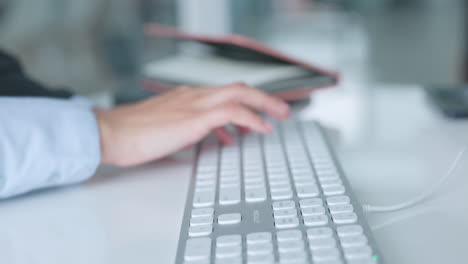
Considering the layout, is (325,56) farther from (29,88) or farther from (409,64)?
(29,88)

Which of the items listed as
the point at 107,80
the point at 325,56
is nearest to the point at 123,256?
the point at 107,80

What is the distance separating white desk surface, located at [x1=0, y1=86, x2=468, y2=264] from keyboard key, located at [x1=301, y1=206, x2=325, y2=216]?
0.17 feet

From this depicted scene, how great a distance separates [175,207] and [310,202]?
0.14 m

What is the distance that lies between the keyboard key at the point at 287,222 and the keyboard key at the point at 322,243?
3 cm

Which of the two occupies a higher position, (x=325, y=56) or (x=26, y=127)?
(x=26, y=127)

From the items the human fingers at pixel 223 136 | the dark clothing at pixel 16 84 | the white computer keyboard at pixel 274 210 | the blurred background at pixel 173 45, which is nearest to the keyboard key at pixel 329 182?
the white computer keyboard at pixel 274 210

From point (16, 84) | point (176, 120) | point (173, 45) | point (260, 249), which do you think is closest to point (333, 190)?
point (260, 249)

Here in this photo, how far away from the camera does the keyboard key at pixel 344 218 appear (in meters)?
0.41

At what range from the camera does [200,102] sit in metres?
0.69

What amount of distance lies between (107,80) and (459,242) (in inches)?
112

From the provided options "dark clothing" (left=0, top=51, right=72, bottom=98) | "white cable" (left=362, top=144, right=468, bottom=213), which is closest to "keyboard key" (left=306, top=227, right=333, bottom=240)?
"white cable" (left=362, top=144, right=468, bottom=213)

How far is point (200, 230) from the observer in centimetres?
43

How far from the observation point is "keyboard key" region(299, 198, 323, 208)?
0.45 meters

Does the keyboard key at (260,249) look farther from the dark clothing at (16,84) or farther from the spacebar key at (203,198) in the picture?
the dark clothing at (16,84)
